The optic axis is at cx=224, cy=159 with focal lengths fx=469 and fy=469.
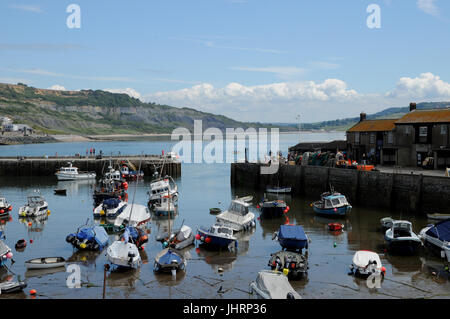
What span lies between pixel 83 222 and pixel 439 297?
31362 millimetres

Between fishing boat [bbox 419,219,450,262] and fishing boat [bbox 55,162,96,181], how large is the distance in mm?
59268

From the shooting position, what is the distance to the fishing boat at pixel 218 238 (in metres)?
32.4

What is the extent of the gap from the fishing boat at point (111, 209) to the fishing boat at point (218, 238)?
1261 centimetres

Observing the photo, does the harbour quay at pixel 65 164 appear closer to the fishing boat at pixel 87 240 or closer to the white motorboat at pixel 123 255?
the fishing boat at pixel 87 240

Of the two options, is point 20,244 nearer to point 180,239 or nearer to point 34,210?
point 34,210

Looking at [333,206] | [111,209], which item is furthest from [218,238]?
[333,206]

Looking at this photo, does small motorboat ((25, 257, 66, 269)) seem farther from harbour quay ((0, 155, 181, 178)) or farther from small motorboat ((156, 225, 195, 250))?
harbour quay ((0, 155, 181, 178))

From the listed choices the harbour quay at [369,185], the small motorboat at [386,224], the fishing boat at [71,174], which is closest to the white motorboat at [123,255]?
the small motorboat at [386,224]

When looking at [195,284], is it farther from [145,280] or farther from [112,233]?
[112,233]

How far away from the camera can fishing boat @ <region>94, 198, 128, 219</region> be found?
141ft

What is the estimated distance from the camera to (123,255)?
2766 cm

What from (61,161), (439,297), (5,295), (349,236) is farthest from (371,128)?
(61,161)

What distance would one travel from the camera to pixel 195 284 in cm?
2544

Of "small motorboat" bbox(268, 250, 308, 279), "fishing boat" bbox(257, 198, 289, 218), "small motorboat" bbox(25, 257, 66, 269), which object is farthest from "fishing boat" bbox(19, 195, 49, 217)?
"small motorboat" bbox(268, 250, 308, 279)
